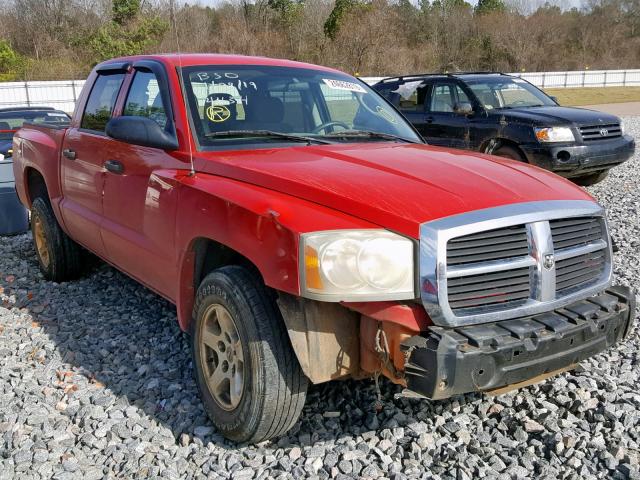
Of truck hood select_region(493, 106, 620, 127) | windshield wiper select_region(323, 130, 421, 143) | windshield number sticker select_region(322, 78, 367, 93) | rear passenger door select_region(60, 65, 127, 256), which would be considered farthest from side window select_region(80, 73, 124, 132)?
truck hood select_region(493, 106, 620, 127)

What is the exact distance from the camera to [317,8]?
53812 mm

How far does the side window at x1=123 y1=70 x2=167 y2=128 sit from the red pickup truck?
2cm

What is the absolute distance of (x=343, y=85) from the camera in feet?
15.0

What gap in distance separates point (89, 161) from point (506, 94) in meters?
7.20

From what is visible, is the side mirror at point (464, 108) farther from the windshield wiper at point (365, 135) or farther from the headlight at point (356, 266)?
the headlight at point (356, 266)

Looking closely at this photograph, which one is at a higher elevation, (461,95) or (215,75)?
(215,75)

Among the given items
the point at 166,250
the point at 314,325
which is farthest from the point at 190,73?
the point at 314,325

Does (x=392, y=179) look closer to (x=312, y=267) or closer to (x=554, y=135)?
(x=312, y=267)

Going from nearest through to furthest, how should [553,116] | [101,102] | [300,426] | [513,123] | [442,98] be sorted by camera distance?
1. [300,426]
2. [101,102]
3. [553,116]
4. [513,123]
5. [442,98]

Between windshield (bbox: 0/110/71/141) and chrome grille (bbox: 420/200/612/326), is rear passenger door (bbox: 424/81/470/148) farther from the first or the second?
chrome grille (bbox: 420/200/612/326)

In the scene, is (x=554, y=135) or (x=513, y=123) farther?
(x=513, y=123)

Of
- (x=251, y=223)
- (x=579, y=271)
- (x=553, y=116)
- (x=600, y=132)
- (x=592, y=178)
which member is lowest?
(x=592, y=178)

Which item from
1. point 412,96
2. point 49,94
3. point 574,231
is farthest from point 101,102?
point 49,94

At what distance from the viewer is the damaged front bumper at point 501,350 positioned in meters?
2.58
